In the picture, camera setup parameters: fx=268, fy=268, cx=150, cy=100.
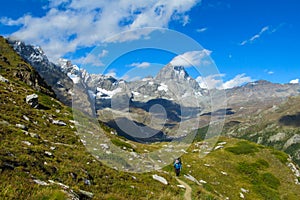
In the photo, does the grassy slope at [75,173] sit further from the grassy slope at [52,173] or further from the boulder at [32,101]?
the boulder at [32,101]

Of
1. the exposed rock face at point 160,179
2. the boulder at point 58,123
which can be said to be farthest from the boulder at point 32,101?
the exposed rock face at point 160,179

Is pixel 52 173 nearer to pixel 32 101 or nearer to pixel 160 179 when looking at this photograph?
pixel 160 179

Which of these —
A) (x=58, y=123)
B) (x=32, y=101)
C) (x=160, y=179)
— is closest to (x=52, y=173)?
(x=160, y=179)

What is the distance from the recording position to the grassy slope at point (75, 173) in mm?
13453

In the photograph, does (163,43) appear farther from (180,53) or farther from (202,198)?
(202,198)

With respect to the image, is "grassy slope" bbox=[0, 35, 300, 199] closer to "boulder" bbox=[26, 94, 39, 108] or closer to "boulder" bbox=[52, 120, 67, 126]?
"boulder" bbox=[26, 94, 39, 108]

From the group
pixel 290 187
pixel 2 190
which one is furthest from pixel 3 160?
pixel 290 187

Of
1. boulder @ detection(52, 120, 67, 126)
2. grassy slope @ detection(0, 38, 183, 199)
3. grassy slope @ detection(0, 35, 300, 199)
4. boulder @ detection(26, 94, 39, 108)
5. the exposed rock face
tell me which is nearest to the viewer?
grassy slope @ detection(0, 38, 183, 199)

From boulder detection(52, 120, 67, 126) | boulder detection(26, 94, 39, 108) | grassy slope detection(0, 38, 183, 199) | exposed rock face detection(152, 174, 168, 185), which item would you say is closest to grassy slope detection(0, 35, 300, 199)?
grassy slope detection(0, 38, 183, 199)

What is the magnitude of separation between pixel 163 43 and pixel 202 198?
13.1 meters

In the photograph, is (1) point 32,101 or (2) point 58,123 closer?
(2) point 58,123

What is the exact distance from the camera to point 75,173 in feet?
60.6

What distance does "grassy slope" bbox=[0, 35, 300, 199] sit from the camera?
44.1 ft

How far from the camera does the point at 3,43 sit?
10406cm
